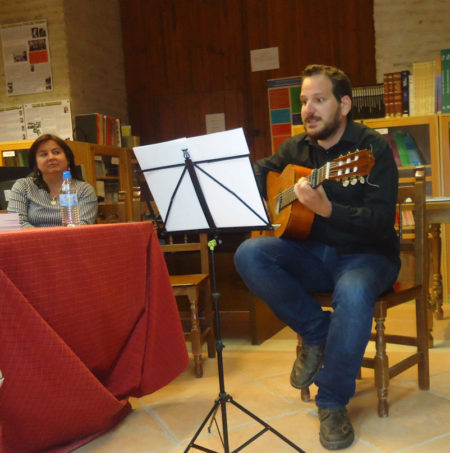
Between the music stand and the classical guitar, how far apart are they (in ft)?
0.51

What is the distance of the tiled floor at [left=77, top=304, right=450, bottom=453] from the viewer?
152 cm

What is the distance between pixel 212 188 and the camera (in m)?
1.49

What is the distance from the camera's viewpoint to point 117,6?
18.0 feet

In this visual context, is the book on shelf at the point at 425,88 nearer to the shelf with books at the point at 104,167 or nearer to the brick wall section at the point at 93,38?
the brick wall section at the point at 93,38

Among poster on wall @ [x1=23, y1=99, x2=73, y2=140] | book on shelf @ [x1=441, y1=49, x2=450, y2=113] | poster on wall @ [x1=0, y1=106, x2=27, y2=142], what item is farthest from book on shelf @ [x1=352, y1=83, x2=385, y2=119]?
poster on wall @ [x1=0, y1=106, x2=27, y2=142]

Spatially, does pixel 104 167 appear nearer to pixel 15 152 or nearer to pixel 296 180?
pixel 15 152

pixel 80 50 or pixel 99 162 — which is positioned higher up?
pixel 80 50

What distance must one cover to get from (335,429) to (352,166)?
2.44ft

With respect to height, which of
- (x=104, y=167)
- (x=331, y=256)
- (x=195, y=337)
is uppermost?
(x=104, y=167)

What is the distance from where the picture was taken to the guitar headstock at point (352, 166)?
4.71 feet

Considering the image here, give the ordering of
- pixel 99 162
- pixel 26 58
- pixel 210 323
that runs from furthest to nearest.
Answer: pixel 26 58, pixel 99 162, pixel 210 323

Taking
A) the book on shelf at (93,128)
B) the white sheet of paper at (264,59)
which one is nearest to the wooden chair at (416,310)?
the book on shelf at (93,128)

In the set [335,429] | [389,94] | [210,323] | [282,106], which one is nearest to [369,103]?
[389,94]

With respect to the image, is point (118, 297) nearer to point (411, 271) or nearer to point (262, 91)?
point (411, 271)
